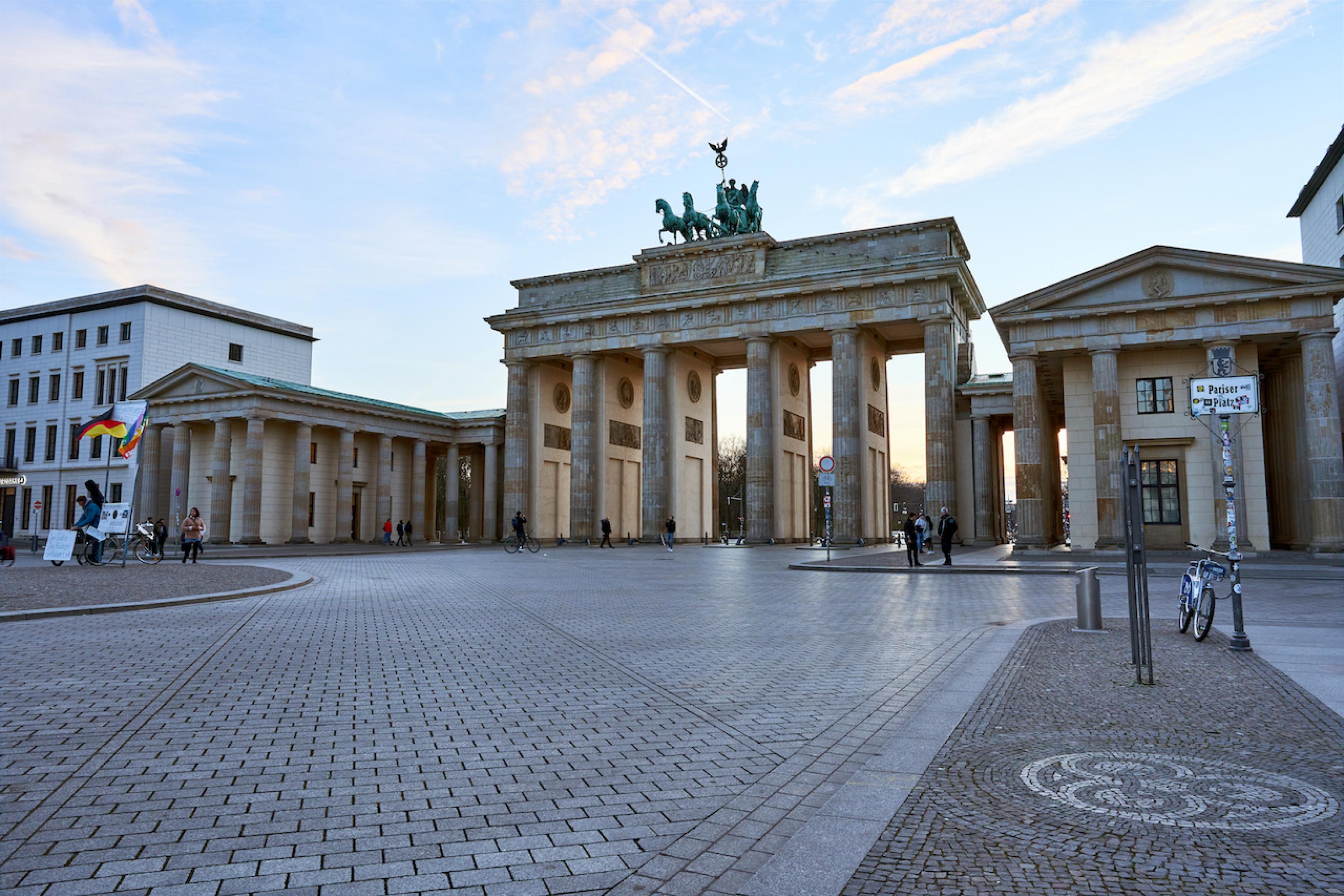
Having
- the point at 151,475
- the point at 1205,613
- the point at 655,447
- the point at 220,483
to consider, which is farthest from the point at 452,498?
the point at 1205,613

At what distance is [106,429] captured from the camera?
2628 cm

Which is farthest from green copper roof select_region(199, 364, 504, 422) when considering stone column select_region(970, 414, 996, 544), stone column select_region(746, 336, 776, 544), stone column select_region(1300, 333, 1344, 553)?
stone column select_region(1300, 333, 1344, 553)

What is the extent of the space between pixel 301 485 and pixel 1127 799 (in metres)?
53.7

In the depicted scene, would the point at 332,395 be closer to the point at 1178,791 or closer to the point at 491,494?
the point at 491,494

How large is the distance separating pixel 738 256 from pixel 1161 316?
83.4 feet

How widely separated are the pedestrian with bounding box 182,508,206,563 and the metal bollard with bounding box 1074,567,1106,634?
25.6 meters

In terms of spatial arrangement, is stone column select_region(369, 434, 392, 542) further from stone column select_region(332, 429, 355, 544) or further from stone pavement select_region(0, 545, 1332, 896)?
stone pavement select_region(0, 545, 1332, 896)

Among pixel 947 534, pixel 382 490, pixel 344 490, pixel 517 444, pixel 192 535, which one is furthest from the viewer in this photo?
pixel 382 490

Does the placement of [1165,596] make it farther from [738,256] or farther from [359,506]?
[359,506]

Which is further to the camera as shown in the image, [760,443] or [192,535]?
[760,443]

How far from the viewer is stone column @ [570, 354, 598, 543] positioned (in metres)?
54.8

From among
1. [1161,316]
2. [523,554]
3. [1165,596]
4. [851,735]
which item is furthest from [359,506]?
[851,735]

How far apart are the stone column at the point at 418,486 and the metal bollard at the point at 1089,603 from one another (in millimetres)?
53695

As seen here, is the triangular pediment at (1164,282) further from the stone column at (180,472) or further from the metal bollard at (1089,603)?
the stone column at (180,472)
